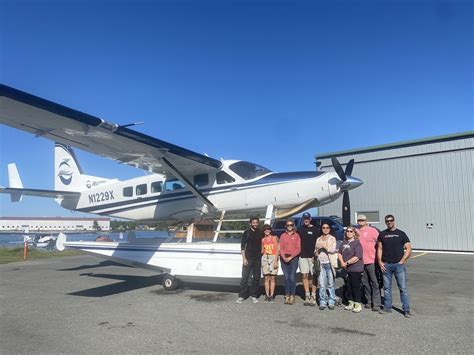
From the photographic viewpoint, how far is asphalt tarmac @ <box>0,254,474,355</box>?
5215 mm

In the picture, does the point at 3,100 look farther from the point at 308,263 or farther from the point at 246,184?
the point at 308,263

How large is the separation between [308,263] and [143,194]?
638 centimetres

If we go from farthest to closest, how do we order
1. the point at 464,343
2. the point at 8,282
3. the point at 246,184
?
the point at 8,282, the point at 246,184, the point at 464,343

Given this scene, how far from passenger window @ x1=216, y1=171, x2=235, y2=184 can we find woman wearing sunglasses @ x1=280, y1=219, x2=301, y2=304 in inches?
123

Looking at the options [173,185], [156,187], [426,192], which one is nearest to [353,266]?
[173,185]

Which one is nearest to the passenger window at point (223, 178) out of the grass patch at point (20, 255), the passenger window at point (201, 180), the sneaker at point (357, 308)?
the passenger window at point (201, 180)

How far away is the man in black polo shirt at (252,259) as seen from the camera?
A: 8.53 metres

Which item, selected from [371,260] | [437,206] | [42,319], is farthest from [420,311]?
[437,206]

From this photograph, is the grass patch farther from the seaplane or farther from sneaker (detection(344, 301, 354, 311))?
sneaker (detection(344, 301, 354, 311))

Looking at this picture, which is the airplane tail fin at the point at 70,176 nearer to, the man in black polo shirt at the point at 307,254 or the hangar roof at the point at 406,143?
the man in black polo shirt at the point at 307,254

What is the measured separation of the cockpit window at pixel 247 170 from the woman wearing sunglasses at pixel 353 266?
12.2 feet

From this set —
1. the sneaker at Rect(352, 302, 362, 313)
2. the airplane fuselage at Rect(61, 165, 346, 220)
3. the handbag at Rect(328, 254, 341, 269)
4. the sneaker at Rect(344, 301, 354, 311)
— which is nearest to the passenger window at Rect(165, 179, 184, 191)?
the airplane fuselage at Rect(61, 165, 346, 220)

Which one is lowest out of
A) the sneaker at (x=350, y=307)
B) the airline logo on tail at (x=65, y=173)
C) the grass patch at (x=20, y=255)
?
the grass patch at (x=20, y=255)

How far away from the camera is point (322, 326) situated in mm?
6223
